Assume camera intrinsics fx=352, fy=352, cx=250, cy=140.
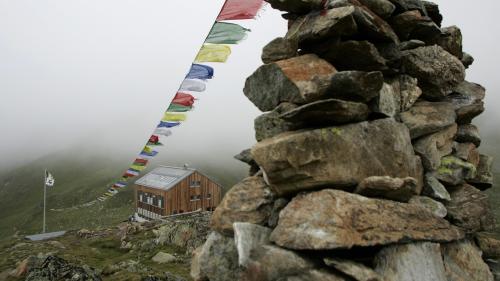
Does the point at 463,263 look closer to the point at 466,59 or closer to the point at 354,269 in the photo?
the point at 354,269

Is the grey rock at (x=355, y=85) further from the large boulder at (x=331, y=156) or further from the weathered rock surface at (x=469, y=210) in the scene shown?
the weathered rock surface at (x=469, y=210)

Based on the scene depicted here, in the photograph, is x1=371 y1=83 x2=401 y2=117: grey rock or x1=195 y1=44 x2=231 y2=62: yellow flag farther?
x1=195 y1=44 x2=231 y2=62: yellow flag

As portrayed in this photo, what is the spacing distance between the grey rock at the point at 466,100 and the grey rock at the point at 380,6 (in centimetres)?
281

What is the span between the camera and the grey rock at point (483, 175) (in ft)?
30.3

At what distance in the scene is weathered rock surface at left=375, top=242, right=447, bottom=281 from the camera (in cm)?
594

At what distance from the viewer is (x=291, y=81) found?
7637mm

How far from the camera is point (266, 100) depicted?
8.47m

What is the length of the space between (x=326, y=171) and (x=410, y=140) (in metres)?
2.53

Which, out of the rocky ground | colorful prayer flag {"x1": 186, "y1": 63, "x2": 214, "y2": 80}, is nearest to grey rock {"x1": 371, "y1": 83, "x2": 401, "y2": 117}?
colorful prayer flag {"x1": 186, "y1": 63, "x2": 214, "y2": 80}

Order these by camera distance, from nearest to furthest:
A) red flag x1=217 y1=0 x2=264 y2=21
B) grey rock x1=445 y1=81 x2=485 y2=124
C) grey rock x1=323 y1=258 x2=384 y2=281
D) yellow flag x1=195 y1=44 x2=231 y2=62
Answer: grey rock x1=323 y1=258 x2=384 y2=281, grey rock x1=445 y1=81 x2=485 y2=124, red flag x1=217 y1=0 x2=264 y2=21, yellow flag x1=195 y1=44 x2=231 y2=62

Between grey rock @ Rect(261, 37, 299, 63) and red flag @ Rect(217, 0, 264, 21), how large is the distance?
2.22 m

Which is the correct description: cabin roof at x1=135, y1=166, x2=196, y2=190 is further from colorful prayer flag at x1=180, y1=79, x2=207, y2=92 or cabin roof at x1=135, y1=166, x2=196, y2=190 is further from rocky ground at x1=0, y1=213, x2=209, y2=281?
colorful prayer flag at x1=180, y1=79, x2=207, y2=92

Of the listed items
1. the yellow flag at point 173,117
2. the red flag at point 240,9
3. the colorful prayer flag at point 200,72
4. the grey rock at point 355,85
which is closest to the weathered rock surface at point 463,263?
the grey rock at point 355,85

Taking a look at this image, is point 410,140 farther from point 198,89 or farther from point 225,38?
point 198,89
